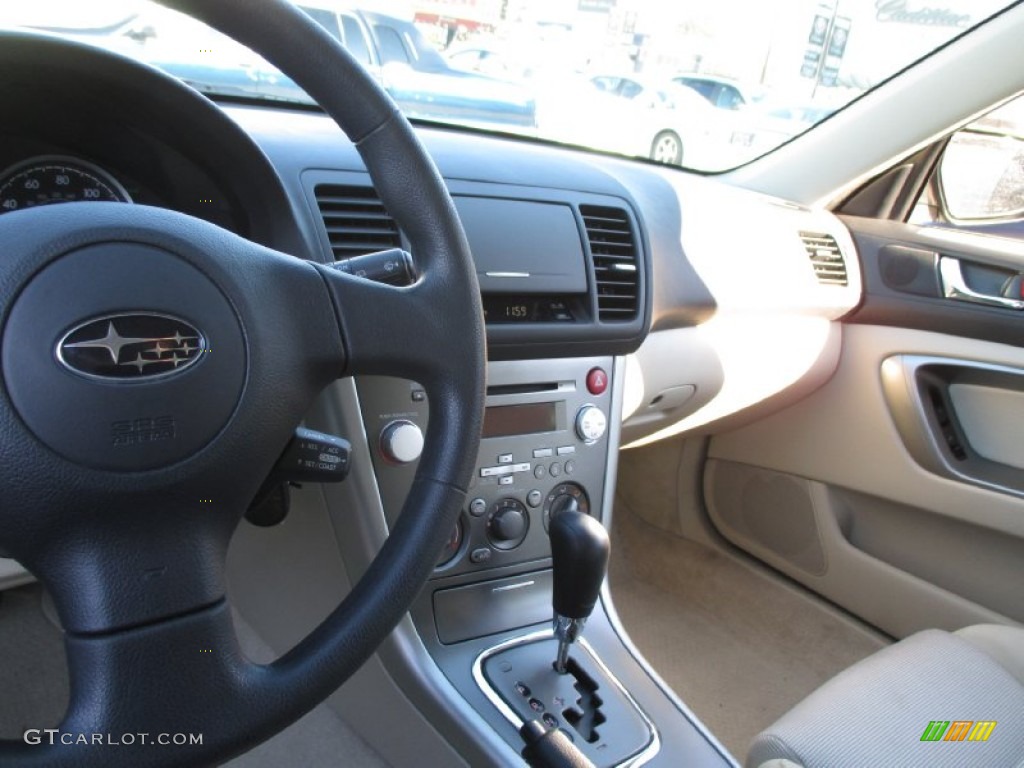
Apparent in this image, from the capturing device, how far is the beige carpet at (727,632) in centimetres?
186

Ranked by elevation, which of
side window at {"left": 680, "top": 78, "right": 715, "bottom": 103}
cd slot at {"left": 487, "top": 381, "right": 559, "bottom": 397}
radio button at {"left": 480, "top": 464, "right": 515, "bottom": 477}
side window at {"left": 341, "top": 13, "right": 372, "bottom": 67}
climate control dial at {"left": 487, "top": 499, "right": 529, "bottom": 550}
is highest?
side window at {"left": 341, "top": 13, "right": 372, "bottom": 67}

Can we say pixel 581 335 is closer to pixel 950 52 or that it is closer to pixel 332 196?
pixel 332 196

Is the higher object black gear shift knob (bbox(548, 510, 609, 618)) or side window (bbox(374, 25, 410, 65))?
side window (bbox(374, 25, 410, 65))

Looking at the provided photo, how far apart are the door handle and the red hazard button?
0.90m

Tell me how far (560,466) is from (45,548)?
2.65 ft

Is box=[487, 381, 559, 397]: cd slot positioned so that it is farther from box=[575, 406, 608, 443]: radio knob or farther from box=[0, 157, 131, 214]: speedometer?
box=[0, 157, 131, 214]: speedometer

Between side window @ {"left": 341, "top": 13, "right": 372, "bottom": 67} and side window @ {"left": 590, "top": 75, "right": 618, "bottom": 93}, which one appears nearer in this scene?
side window @ {"left": 341, "top": 13, "right": 372, "bottom": 67}

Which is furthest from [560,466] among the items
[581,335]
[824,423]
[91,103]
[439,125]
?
[824,423]

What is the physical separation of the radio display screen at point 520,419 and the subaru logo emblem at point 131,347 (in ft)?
1.98

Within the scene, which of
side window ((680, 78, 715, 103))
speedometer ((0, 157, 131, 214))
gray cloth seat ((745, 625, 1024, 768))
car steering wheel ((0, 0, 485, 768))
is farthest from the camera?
side window ((680, 78, 715, 103))

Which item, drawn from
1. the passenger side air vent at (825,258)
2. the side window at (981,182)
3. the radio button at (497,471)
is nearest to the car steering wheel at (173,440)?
the radio button at (497,471)

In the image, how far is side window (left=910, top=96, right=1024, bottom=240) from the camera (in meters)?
1.80

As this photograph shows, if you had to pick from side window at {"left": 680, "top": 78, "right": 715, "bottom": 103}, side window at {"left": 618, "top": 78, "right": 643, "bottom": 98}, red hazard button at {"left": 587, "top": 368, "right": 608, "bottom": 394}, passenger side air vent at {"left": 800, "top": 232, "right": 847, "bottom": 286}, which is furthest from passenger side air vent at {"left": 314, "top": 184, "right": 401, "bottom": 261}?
side window at {"left": 680, "top": 78, "right": 715, "bottom": 103}

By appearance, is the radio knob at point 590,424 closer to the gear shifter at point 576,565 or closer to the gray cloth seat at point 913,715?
the gear shifter at point 576,565
